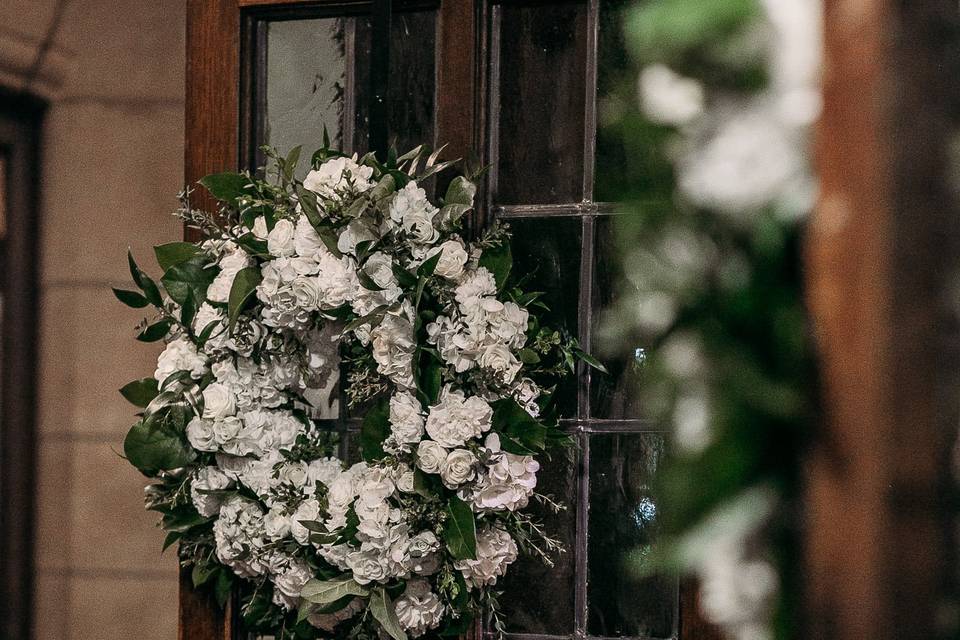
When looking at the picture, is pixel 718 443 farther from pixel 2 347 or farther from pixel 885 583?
pixel 2 347

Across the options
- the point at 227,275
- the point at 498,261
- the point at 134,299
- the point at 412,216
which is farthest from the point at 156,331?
the point at 498,261

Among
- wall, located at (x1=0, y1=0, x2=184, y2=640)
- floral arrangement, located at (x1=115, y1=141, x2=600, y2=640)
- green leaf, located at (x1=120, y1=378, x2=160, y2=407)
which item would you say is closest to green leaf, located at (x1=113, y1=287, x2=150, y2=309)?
floral arrangement, located at (x1=115, y1=141, x2=600, y2=640)

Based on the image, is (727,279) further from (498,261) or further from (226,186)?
(226,186)

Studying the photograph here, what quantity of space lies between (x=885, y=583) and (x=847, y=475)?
1.5 inches

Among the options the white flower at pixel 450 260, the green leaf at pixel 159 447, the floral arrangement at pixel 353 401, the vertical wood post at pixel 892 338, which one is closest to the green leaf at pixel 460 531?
the floral arrangement at pixel 353 401

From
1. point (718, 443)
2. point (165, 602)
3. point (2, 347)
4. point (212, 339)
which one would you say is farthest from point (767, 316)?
point (2, 347)

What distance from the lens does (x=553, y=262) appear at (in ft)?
5.12

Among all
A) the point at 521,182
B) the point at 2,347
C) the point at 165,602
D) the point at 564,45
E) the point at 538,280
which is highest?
the point at 564,45

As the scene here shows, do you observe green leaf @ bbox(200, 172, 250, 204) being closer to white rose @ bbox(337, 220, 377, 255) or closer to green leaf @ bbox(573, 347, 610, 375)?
white rose @ bbox(337, 220, 377, 255)

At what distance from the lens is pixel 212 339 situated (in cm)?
138

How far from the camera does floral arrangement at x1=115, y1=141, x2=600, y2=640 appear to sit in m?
1.30

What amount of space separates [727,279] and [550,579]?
132 cm

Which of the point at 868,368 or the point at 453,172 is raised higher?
the point at 453,172

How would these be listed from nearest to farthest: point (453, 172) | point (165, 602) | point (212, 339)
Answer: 1. point (212, 339)
2. point (453, 172)
3. point (165, 602)
